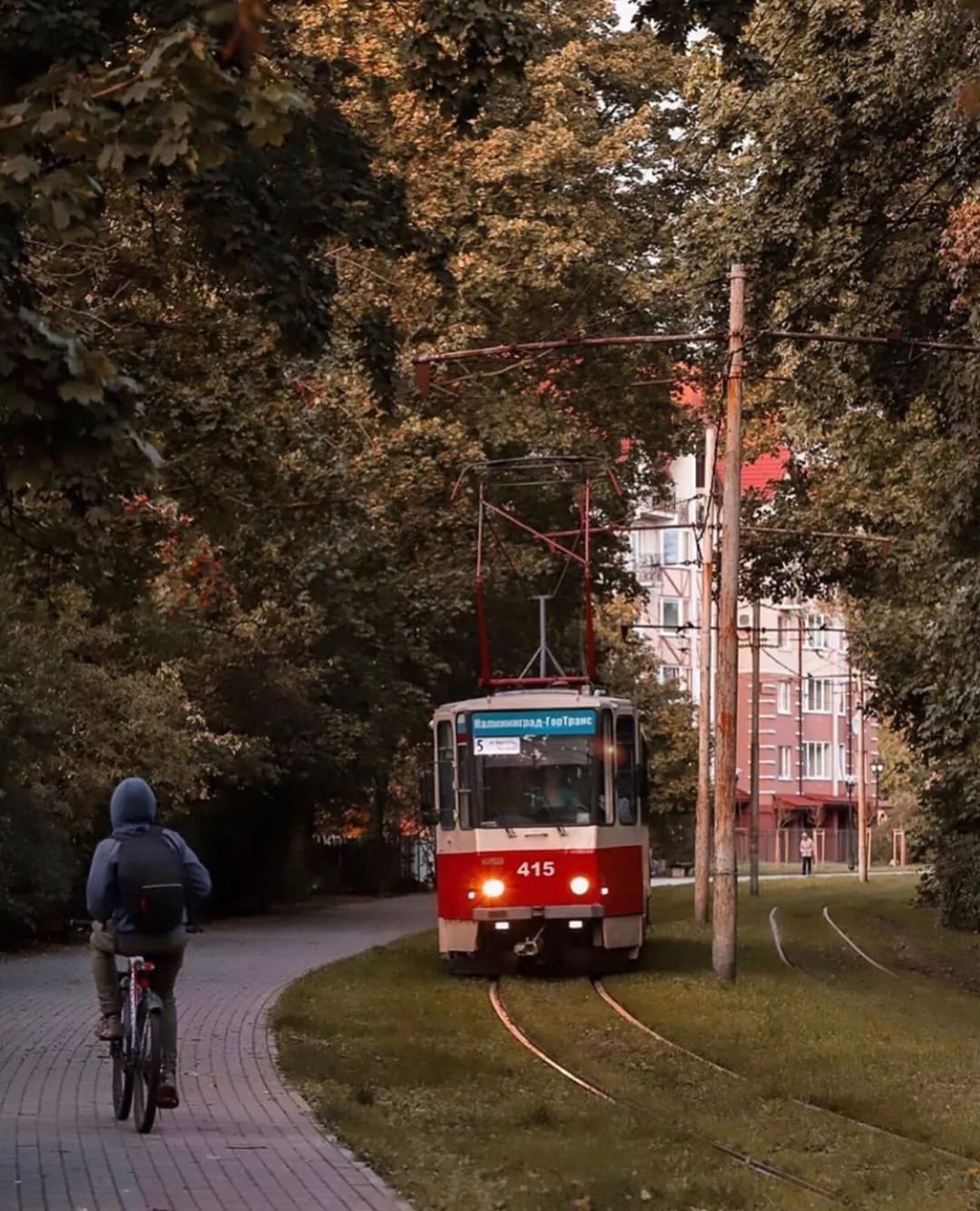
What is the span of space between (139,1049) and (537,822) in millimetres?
→ 14379

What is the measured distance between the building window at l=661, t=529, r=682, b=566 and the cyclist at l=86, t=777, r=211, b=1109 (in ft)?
338

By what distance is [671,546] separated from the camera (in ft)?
380

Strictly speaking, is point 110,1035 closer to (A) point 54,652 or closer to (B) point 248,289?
(B) point 248,289

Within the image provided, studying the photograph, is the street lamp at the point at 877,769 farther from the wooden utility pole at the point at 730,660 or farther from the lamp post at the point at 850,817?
the wooden utility pole at the point at 730,660

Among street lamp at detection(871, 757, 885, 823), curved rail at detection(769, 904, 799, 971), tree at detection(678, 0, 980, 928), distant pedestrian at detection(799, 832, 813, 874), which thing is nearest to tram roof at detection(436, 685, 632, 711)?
tree at detection(678, 0, 980, 928)

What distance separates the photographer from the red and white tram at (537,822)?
2530 centimetres

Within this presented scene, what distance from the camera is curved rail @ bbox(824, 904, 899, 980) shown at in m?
30.4

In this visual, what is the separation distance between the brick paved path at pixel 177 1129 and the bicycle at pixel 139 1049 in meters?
0.15

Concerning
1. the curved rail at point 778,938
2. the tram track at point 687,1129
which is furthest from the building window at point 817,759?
the tram track at point 687,1129

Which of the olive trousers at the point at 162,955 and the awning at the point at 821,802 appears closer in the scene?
the olive trousers at the point at 162,955

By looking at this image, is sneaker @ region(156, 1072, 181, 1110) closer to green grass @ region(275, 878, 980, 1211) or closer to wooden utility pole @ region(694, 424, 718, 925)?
green grass @ region(275, 878, 980, 1211)

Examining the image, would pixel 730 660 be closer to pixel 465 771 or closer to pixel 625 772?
pixel 625 772

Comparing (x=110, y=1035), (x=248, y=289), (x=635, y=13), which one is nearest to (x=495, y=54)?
(x=635, y=13)

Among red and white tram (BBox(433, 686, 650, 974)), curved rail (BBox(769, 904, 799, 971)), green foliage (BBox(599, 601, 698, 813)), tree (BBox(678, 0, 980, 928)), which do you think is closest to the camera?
tree (BBox(678, 0, 980, 928))
